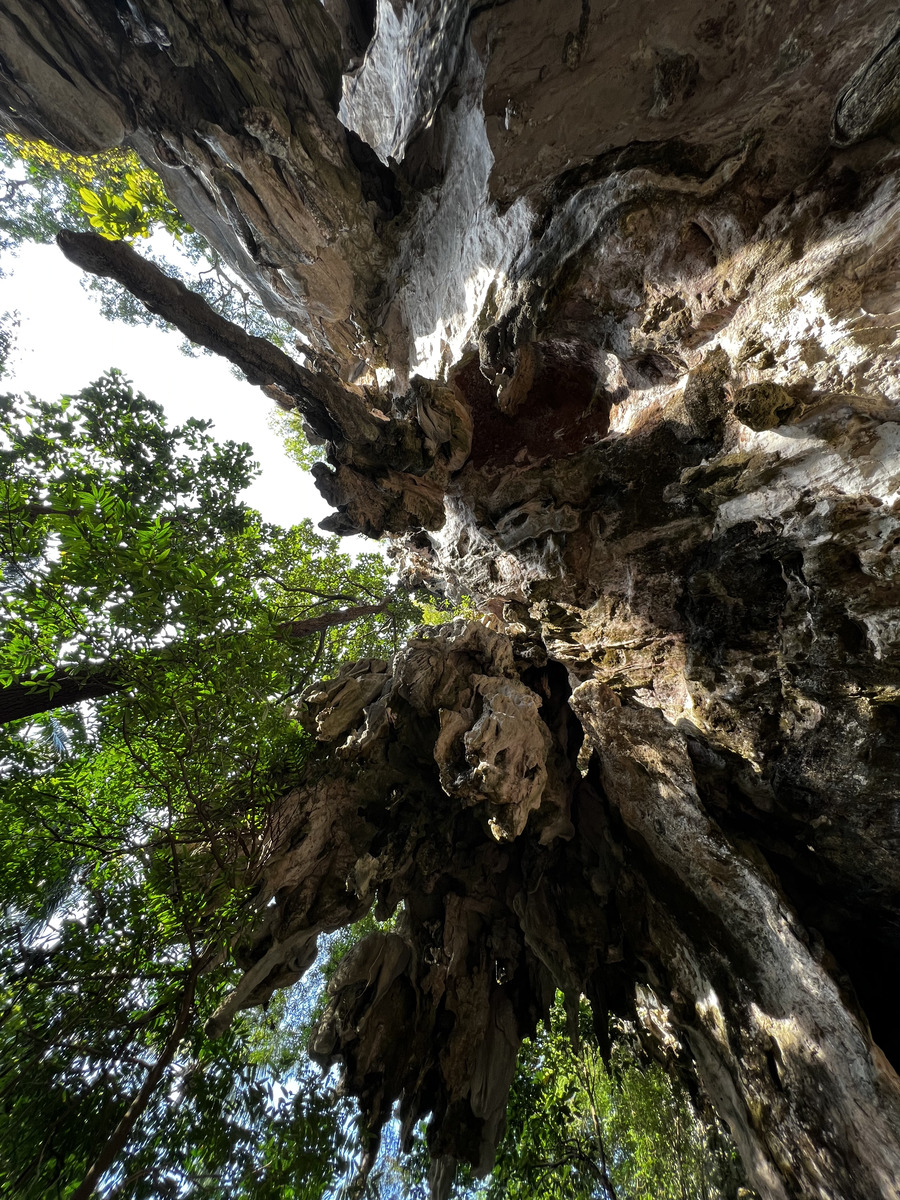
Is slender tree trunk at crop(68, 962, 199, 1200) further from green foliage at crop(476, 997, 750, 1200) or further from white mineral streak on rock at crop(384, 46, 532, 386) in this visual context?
white mineral streak on rock at crop(384, 46, 532, 386)

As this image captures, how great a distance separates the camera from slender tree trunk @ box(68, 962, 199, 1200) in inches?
82.4

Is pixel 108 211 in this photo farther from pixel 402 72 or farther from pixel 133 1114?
pixel 133 1114

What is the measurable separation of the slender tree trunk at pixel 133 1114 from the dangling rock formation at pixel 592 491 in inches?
40.2

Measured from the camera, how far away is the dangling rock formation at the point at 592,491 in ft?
10.0

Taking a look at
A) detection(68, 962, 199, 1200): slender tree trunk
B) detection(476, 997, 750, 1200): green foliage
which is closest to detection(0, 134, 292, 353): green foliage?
detection(68, 962, 199, 1200): slender tree trunk

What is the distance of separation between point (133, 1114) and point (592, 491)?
221 inches

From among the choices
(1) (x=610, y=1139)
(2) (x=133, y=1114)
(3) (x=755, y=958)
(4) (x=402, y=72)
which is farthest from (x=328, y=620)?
(1) (x=610, y=1139)

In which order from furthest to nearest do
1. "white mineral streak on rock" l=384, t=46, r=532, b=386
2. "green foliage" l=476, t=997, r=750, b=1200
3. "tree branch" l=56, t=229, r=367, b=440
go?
1. "green foliage" l=476, t=997, r=750, b=1200
2. "white mineral streak on rock" l=384, t=46, r=532, b=386
3. "tree branch" l=56, t=229, r=367, b=440

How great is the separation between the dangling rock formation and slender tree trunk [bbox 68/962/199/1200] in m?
1.02

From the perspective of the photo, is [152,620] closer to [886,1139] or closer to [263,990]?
[263,990]

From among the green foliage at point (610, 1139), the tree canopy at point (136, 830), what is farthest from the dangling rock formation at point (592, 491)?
the green foliage at point (610, 1139)

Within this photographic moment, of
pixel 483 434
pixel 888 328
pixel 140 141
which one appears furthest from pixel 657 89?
pixel 140 141

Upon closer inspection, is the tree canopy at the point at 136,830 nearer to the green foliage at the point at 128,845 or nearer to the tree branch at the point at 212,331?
the green foliage at the point at 128,845

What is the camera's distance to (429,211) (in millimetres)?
5289
